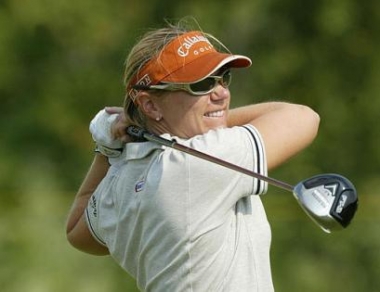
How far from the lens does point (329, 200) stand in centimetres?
284

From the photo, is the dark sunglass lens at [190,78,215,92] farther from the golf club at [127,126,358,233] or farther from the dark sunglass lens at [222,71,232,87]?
the golf club at [127,126,358,233]

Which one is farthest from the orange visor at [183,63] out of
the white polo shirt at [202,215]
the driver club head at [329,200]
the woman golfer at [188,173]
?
the driver club head at [329,200]

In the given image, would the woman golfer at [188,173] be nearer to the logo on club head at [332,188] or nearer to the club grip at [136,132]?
the club grip at [136,132]

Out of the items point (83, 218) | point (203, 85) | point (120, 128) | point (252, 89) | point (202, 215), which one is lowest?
point (252, 89)

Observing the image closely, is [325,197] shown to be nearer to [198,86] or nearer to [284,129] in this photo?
[284,129]

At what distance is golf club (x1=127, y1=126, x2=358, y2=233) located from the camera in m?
2.83

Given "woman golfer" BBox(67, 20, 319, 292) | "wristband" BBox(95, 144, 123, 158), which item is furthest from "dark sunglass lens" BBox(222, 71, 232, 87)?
"wristband" BBox(95, 144, 123, 158)

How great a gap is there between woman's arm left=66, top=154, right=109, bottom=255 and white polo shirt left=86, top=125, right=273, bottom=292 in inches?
13.4

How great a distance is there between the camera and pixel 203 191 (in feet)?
9.73

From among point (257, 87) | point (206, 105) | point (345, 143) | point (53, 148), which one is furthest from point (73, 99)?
point (206, 105)

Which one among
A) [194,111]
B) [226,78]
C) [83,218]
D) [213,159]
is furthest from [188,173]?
[83,218]

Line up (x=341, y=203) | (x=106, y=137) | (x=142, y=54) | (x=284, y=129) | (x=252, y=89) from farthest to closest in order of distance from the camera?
1. (x=252, y=89)
2. (x=106, y=137)
3. (x=142, y=54)
4. (x=284, y=129)
5. (x=341, y=203)

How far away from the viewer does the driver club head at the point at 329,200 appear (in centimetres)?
283

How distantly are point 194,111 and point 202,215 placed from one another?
268mm
